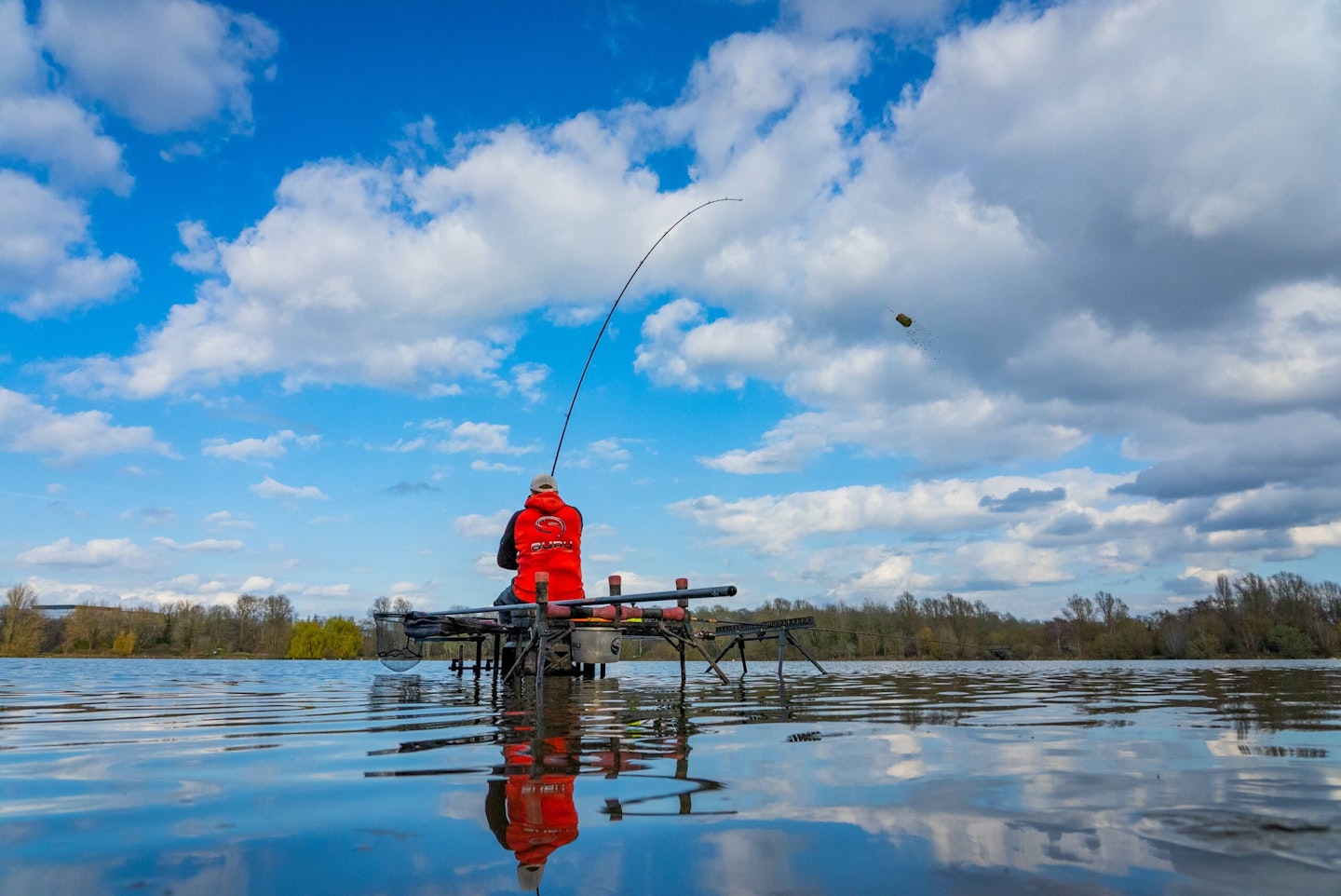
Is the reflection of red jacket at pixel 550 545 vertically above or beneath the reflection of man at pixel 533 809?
above

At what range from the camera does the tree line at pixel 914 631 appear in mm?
70725

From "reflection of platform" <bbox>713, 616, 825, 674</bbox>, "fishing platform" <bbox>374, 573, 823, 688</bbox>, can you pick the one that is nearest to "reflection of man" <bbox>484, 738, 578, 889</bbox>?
"fishing platform" <bbox>374, 573, 823, 688</bbox>

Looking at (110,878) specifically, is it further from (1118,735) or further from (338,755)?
(1118,735)

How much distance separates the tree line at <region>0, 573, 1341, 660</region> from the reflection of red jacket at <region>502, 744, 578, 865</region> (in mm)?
56785

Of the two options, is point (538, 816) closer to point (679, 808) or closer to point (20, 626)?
point (679, 808)

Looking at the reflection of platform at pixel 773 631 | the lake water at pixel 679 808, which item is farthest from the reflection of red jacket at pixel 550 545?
the lake water at pixel 679 808

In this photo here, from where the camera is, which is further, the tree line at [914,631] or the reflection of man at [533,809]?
the tree line at [914,631]

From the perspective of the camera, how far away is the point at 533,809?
8.66ft

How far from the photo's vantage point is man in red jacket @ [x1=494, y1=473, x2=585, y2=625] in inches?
413

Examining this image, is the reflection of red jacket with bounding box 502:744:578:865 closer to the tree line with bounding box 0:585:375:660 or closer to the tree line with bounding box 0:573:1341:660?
the tree line with bounding box 0:573:1341:660

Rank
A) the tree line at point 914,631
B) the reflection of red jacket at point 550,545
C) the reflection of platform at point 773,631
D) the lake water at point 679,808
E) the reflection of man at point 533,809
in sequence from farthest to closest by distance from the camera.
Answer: the tree line at point 914,631 < the reflection of platform at point 773,631 < the reflection of red jacket at point 550,545 < the reflection of man at point 533,809 < the lake water at point 679,808

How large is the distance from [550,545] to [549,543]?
0.04m

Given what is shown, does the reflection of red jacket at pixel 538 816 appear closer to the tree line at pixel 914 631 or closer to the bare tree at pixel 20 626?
the tree line at pixel 914 631

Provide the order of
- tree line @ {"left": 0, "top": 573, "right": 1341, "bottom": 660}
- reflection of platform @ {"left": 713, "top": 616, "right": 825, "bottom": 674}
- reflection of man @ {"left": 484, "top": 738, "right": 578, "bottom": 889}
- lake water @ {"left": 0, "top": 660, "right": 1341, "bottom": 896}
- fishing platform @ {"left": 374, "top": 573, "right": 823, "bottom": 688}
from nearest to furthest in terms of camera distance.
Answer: lake water @ {"left": 0, "top": 660, "right": 1341, "bottom": 896}
reflection of man @ {"left": 484, "top": 738, "right": 578, "bottom": 889}
fishing platform @ {"left": 374, "top": 573, "right": 823, "bottom": 688}
reflection of platform @ {"left": 713, "top": 616, "right": 825, "bottom": 674}
tree line @ {"left": 0, "top": 573, "right": 1341, "bottom": 660}
